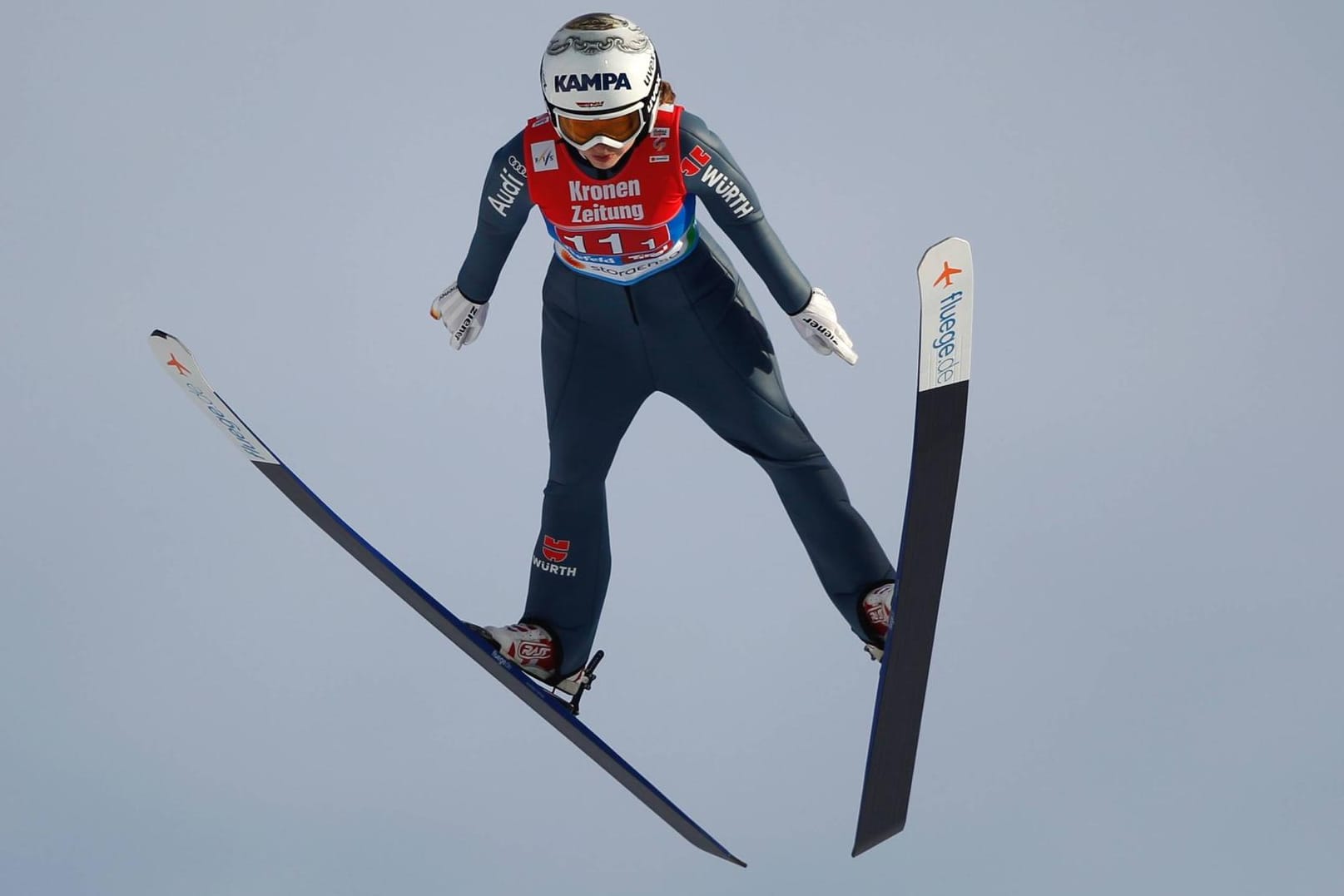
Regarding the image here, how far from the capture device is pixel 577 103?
16.1 feet

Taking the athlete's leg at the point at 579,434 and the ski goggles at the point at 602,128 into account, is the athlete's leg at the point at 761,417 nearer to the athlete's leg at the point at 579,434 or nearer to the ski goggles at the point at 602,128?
the athlete's leg at the point at 579,434

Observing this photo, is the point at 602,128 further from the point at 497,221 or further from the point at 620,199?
the point at 497,221

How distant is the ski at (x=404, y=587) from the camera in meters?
5.20

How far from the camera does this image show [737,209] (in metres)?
5.13

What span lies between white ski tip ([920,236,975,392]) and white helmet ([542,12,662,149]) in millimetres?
872

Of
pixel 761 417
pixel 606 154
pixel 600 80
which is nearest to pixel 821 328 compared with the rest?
pixel 761 417

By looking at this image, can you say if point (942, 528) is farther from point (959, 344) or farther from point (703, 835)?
point (703, 835)

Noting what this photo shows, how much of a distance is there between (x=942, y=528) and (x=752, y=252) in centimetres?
89

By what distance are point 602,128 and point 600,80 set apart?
136 mm

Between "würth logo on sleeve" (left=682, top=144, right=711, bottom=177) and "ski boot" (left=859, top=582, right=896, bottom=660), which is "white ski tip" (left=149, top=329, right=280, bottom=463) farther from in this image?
"ski boot" (left=859, top=582, right=896, bottom=660)

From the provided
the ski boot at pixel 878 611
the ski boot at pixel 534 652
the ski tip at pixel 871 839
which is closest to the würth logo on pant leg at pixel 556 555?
the ski boot at pixel 534 652

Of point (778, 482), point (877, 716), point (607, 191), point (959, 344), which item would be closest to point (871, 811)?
point (877, 716)

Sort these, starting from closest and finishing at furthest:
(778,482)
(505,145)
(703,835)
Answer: (505,145)
(778,482)
(703,835)

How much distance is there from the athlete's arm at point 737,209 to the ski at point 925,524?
0.59 metres
